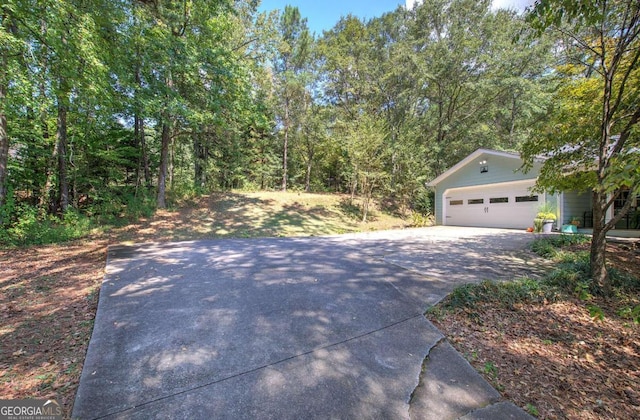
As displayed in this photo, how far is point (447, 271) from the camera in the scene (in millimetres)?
4688

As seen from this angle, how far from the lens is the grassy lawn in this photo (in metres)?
1.96

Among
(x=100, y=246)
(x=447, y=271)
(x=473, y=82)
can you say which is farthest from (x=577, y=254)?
(x=473, y=82)

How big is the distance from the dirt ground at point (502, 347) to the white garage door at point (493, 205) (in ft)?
27.7

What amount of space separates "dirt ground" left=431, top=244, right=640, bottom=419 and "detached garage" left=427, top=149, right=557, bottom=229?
8175 mm

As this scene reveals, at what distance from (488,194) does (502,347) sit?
37.8 feet

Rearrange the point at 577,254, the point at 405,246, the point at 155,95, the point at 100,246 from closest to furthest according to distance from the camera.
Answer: the point at 577,254 → the point at 100,246 → the point at 405,246 → the point at 155,95

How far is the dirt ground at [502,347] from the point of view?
6.18 feet

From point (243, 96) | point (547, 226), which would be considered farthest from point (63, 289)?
point (547, 226)

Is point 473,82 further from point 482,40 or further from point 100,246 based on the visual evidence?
point 100,246

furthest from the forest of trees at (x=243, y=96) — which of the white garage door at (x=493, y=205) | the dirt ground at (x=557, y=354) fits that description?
the dirt ground at (x=557, y=354)

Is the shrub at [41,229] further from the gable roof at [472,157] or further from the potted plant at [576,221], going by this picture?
the potted plant at [576,221]

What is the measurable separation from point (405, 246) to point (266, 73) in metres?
14.8

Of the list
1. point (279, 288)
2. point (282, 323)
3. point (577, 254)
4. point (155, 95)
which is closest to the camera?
point (282, 323)
